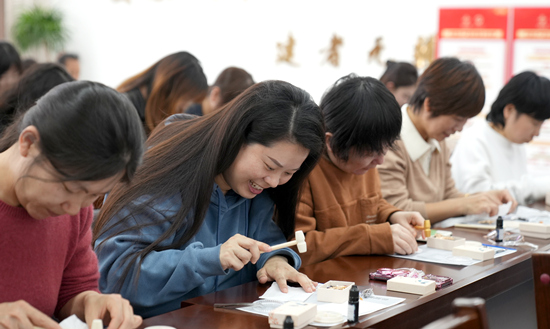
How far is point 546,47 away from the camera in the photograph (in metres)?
4.80

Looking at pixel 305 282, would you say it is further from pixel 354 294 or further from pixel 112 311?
pixel 112 311

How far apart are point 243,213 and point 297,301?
48cm

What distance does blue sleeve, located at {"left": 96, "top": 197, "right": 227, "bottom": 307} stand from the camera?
1.59 m

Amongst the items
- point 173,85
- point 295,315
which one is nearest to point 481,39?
point 173,85

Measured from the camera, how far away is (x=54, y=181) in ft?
3.69

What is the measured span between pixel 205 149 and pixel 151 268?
1.18 ft

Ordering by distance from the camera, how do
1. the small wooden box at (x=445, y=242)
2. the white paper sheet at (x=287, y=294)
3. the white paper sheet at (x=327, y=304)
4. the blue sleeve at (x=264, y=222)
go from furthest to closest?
the small wooden box at (x=445, y=242) → the blue sleeve at (x=264, y=222) → the white paper sheet at (x=287, y=294) → the white paper sheet at (x=327, y=304)

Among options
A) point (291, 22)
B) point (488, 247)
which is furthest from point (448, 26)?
point (488, 247)

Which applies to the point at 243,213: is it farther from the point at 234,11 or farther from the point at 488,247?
the point at 234,11

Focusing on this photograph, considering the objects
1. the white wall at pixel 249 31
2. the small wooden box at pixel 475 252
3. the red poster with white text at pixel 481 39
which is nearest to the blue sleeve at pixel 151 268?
the small wooden box at pixel 475 252

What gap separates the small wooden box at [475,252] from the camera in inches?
81.8

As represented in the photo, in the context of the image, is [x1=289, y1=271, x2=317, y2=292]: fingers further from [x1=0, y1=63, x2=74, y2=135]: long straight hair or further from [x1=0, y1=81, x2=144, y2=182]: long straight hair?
[x1=0, y1=63, x2=74, y2=135]: long straight hair

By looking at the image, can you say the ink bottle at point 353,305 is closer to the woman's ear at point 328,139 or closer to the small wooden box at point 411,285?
the small wooden box at point 411,285

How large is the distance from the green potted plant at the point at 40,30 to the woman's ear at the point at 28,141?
647 centimetres
